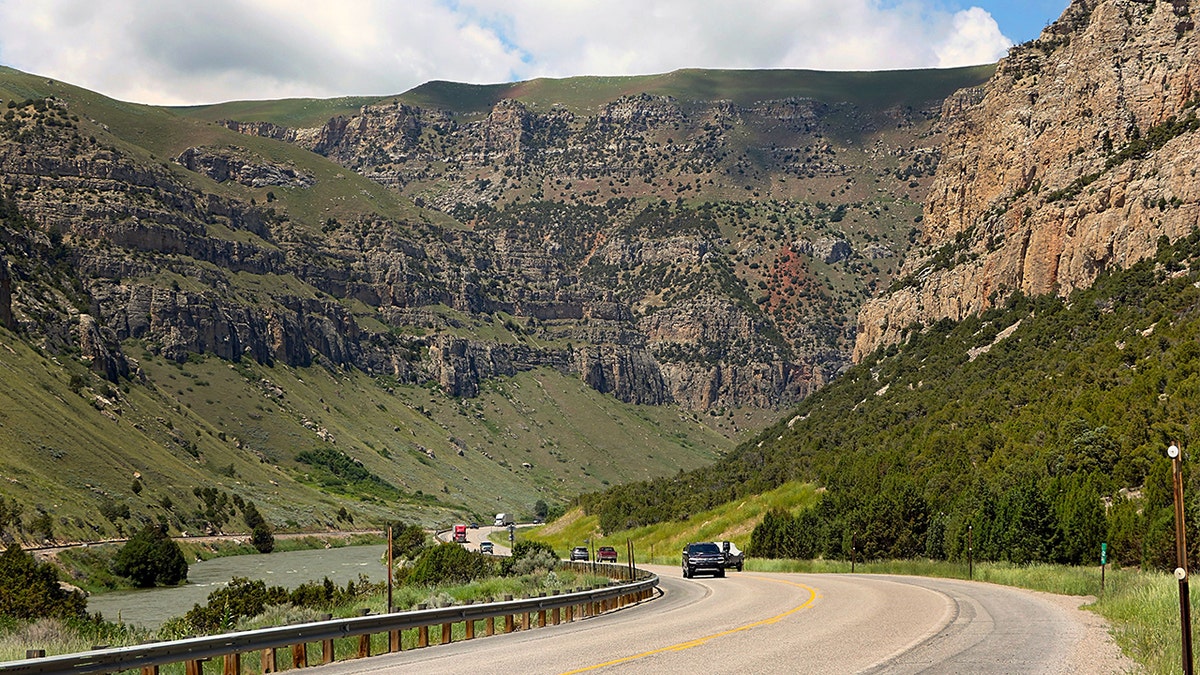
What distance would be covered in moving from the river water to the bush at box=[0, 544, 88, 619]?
2.41 m

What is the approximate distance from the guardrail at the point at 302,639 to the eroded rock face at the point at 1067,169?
6322cm

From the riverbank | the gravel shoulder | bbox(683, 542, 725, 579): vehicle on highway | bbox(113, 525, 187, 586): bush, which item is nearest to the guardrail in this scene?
the gravel shoulder

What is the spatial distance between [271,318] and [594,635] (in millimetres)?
187679

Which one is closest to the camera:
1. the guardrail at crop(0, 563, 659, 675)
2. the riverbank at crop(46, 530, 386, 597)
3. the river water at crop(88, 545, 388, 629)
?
the guardrail at crop(0, 563, 659, 675)

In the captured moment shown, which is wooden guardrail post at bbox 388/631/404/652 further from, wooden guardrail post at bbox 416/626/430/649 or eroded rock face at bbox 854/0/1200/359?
eroded rock face at bbox 854/0/1200/359

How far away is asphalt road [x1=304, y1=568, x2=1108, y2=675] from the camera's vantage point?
14370mm

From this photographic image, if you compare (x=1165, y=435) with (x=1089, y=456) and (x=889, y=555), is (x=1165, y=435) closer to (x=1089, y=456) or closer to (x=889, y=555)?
(x=1089, y=456)

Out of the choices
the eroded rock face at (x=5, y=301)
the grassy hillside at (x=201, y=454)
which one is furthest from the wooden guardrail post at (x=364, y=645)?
the eroded rock face at (x=5, y=301)

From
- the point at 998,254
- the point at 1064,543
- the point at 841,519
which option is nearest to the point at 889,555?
the point at 841,519

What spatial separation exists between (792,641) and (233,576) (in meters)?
66.7

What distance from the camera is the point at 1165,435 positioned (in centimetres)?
5112

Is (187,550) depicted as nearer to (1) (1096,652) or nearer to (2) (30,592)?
(2) (30,592)

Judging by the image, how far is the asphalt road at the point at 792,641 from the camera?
14.4 metres

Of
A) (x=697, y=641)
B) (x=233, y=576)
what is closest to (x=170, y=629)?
(x=697, y=641)
